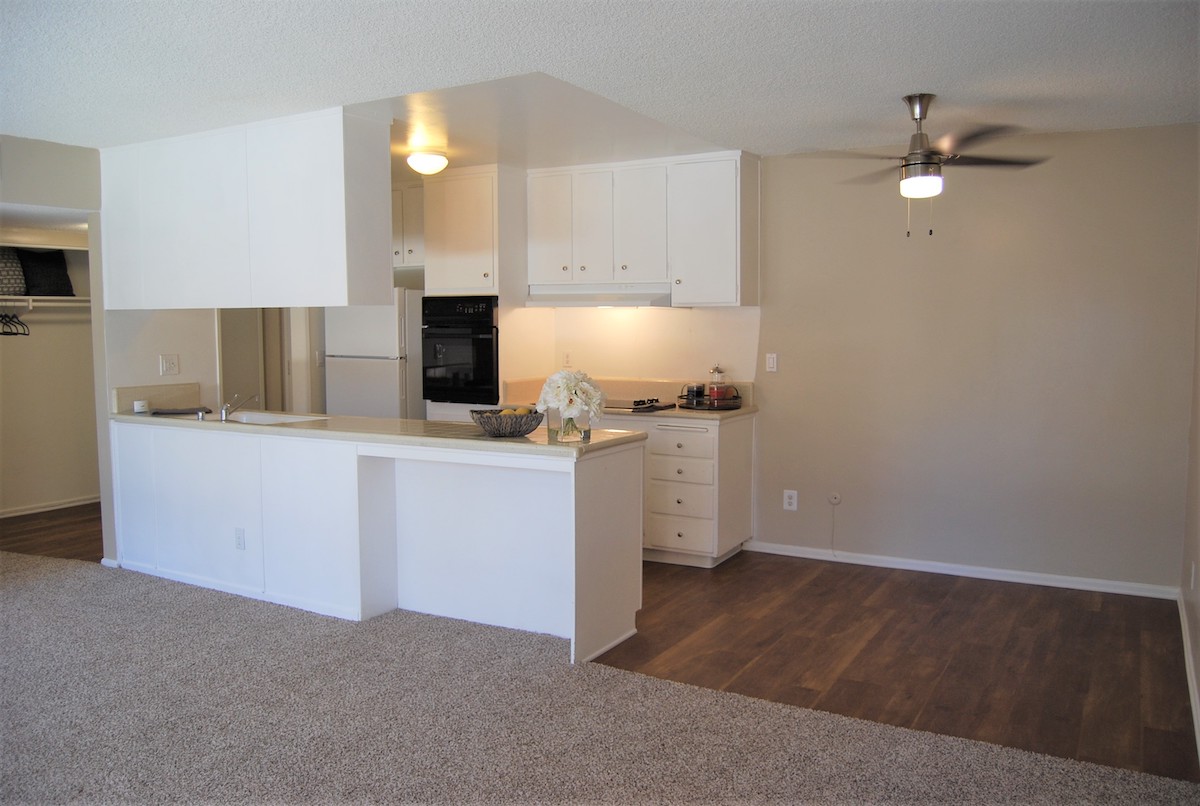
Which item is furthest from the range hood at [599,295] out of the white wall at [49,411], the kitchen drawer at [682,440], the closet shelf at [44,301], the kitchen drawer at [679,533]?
the white wall at [49,411]

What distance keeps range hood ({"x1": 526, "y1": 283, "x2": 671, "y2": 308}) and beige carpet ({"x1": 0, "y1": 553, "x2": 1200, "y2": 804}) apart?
7.53 ft

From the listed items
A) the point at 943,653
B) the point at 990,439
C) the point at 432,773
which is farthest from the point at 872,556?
the point at 432,773

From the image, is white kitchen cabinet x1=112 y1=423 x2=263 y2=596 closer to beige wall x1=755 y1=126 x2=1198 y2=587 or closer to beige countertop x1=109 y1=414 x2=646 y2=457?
beige countertop x1=109 y1=414 x2=646 y2=457

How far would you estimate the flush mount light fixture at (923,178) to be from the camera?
3.66m

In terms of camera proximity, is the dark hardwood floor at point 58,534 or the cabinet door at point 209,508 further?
the dark hardwood floor at point 58,534

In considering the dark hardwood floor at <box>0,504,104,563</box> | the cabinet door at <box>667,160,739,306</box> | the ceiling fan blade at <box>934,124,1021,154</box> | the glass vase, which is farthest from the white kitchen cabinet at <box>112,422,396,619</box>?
the ceiling fan blade at <box>934,124,1021,154</box>

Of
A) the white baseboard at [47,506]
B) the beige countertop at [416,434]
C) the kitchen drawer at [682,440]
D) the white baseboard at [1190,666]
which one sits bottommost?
the white baseboard at [1190,666]

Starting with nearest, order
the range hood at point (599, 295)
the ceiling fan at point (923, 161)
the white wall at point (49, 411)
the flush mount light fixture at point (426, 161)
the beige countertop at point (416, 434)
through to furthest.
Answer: the beige countertop at point (416, 434), the ceiling fan at point (923, 161), the flush mount light fixture at point (426, 161), the range hood at point (599, 295), the white wall at point (49, 411)

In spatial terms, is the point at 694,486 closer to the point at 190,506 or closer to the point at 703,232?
the point at 703,232

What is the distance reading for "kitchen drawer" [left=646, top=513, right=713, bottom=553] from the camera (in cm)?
499

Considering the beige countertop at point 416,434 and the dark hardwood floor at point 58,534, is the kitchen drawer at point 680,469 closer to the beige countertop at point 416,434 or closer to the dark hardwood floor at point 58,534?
the beige countertop at point 416,434

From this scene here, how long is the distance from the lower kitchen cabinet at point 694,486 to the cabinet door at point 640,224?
0.89m

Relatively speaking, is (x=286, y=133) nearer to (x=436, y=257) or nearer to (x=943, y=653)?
(x=436, y=257)

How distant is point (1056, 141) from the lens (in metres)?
4.44
